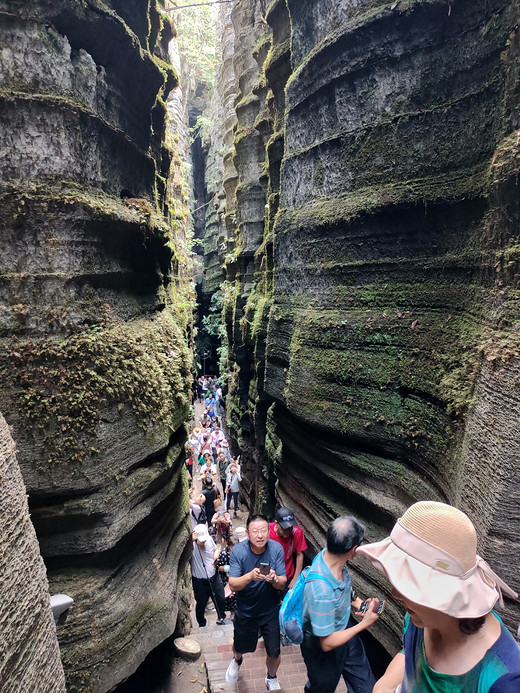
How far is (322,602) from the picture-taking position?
9.55 feet

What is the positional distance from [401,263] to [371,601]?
317 cm

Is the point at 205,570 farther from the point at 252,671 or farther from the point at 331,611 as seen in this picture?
the point at 331,611

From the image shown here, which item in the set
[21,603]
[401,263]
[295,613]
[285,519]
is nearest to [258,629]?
[285,519]

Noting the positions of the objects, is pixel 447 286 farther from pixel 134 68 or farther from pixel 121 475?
pixel 134 68

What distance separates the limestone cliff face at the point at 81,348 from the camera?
12.2ft

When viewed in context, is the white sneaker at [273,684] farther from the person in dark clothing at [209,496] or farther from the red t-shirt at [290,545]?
the person in dark clothing at [209,496]

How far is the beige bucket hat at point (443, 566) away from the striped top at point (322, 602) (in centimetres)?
150

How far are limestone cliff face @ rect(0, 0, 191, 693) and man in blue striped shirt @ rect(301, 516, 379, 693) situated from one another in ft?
6.07

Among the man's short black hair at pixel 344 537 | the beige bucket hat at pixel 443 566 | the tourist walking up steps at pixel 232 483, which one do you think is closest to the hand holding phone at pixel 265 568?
the man's short black hair at pixel 344 537

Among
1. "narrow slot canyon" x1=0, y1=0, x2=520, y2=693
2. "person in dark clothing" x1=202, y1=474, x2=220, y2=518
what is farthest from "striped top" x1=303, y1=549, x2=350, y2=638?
"person in dark clothing" x1=202, y1=474, x2=220, y2=518

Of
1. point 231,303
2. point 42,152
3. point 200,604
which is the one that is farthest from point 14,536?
point 231,303

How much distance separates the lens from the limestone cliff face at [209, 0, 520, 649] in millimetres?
3199

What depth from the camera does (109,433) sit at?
4.02m

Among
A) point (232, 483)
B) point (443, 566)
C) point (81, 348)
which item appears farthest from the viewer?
point (232, 483)
